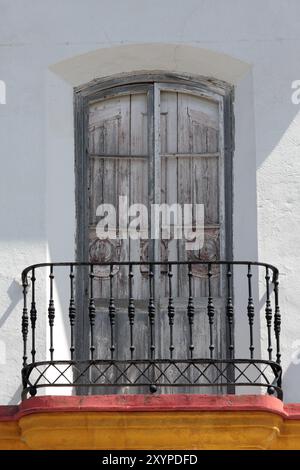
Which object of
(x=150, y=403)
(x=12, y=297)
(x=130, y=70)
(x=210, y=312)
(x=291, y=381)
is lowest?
(x=150, y=403)

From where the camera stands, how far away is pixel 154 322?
55.5ft

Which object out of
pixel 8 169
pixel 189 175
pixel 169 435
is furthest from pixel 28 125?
pixel 169 435

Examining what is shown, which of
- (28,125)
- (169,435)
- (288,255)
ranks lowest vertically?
(169,435)

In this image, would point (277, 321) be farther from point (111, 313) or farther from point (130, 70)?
point (130, 70)

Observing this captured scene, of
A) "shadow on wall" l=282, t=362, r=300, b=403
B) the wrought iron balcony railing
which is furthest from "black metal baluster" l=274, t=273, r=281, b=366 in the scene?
"shadow on wall" l=282, t=362, r=300, b=403

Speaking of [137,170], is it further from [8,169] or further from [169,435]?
[169,435]

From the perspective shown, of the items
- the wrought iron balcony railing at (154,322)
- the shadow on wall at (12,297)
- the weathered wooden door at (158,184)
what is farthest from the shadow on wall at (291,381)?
the shadow on wall at (12,297)

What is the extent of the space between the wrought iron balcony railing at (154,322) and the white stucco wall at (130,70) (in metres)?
0.21

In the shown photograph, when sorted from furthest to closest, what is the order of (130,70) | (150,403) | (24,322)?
(130,70) < (24,322) < (150,403)

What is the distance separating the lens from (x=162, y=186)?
17.4 metres

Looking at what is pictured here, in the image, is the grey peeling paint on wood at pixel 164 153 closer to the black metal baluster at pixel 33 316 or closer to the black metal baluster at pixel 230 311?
the black metal baluster at pixel 230 311

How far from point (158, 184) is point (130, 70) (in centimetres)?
108

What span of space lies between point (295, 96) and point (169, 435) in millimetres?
3316

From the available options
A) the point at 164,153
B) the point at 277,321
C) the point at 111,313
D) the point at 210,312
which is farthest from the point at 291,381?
the point at 164,153
